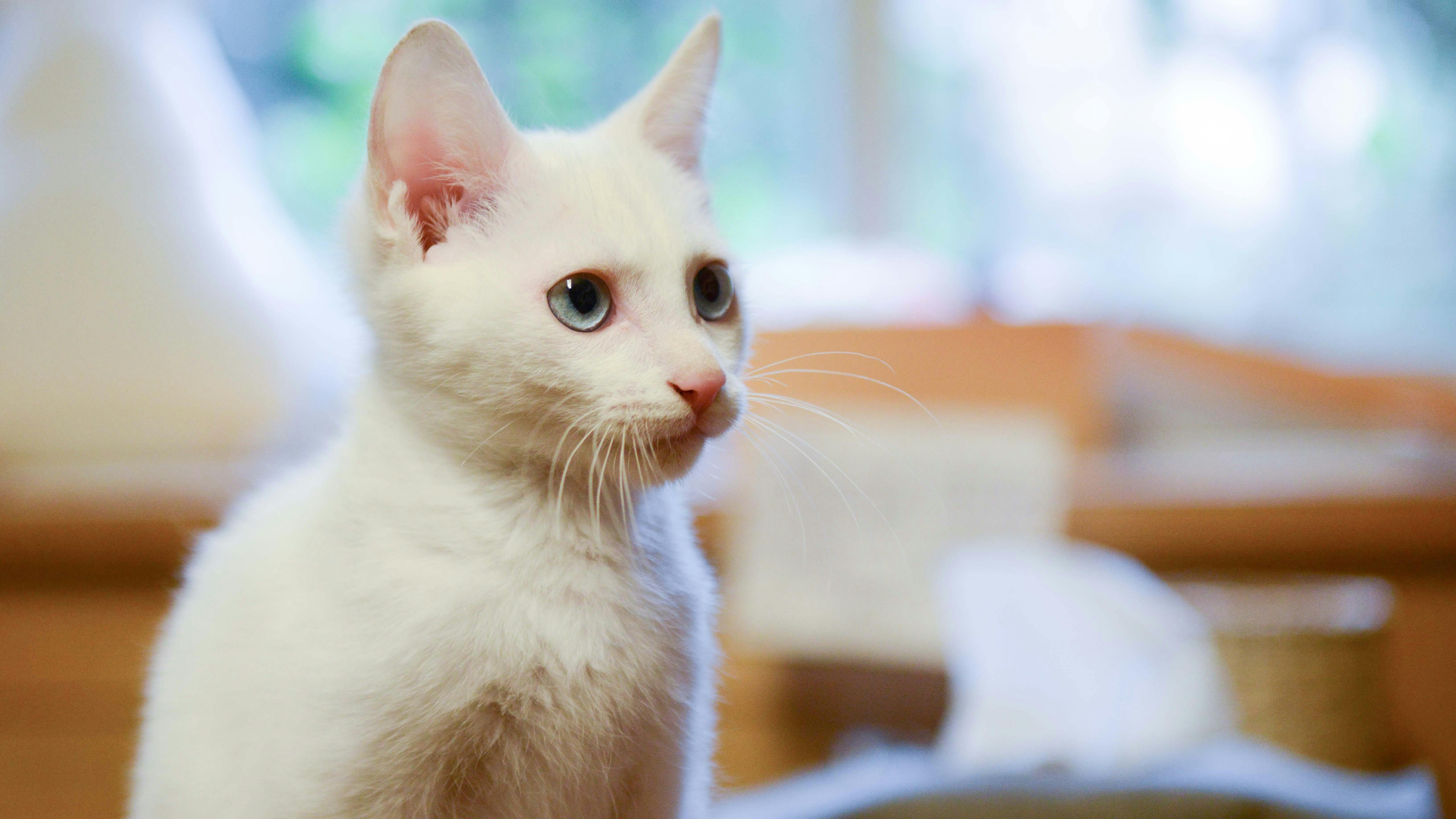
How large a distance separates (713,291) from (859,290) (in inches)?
34.4

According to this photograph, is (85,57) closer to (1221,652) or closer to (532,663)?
(532,663)

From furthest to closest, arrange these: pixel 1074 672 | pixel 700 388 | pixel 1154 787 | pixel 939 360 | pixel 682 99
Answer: pixel 939 360
pixel 1074 672
pixel 1154 787
pixel 682 99
pixel 700 388

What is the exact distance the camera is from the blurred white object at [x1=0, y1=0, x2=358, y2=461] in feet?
1.68

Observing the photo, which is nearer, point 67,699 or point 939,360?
point 67,699

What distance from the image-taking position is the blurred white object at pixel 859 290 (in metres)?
1.28

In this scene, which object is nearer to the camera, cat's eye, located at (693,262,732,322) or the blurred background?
cat's eye, located at (693,262,732,322)

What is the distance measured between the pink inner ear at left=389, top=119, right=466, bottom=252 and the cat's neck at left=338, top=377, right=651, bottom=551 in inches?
3.2

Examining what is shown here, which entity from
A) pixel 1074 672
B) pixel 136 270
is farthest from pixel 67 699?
pixel 1074 672

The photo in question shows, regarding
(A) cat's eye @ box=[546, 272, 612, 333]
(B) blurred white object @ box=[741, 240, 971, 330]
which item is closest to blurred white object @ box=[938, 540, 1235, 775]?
(B) blurred white object @ box=[741, 240, 971, 330]

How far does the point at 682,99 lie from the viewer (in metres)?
0.52

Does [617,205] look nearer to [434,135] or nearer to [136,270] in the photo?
[434,135]

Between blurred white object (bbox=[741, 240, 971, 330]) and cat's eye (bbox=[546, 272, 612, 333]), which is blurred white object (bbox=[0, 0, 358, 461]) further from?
blurred white object (bbox=[741, 240, 971, 330])

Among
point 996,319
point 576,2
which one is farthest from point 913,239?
point 576,2

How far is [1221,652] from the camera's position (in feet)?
3.44
